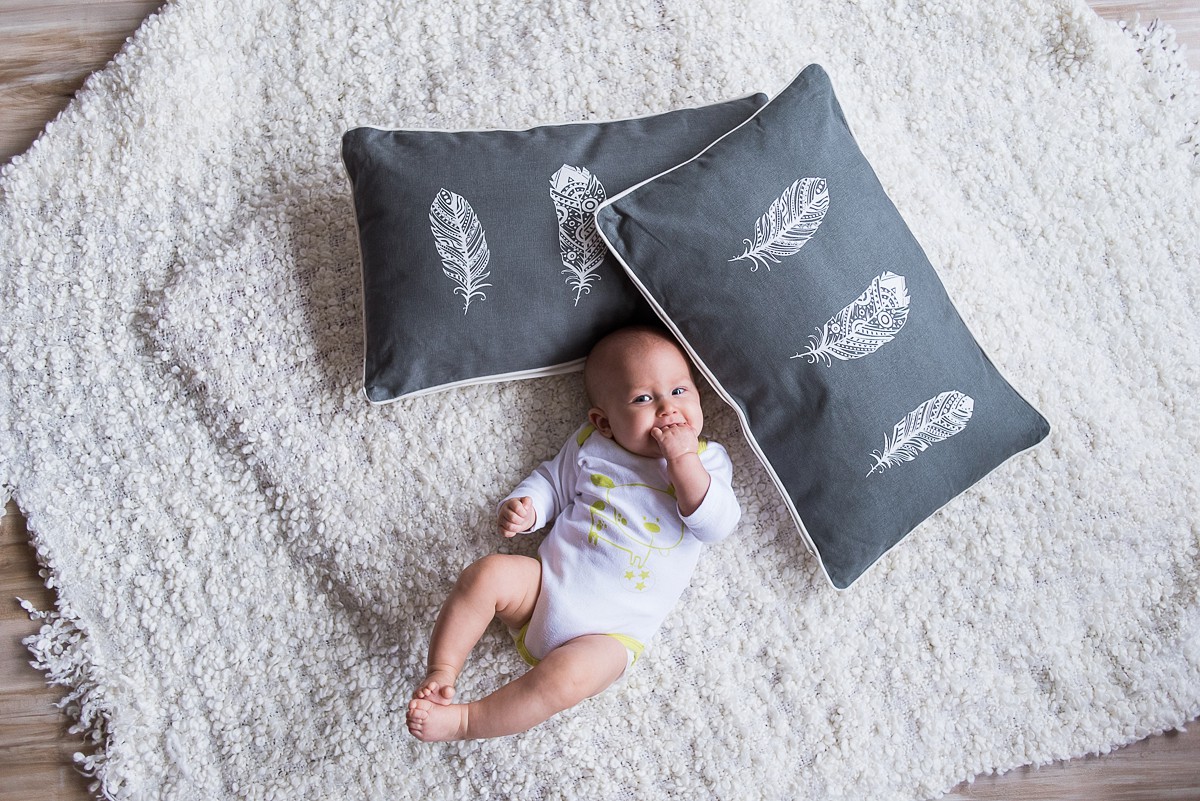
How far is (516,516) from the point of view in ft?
3.82

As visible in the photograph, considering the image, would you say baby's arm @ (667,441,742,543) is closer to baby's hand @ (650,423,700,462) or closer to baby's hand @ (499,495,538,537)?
baby's hand @ (650,423,700,462)

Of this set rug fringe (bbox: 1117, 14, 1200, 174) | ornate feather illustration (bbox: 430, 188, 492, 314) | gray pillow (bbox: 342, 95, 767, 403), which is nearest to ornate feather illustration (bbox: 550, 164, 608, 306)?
gray pillow (bbox: 342, 95, 767, 403)

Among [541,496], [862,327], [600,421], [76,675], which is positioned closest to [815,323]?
[862,327]

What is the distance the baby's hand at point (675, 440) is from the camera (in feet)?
3.71

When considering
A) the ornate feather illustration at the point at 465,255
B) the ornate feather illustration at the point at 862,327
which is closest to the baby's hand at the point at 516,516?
the ornate feather illustration at the point at 465,255

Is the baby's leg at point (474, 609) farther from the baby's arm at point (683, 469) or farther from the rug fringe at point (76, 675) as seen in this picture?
the rug fringe at point (76, 675)

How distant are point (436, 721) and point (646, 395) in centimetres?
48

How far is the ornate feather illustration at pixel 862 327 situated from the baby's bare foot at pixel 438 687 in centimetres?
60

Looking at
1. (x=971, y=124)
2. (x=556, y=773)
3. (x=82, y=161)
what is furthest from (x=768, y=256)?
(x=82, y=161)

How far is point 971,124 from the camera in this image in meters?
1.42

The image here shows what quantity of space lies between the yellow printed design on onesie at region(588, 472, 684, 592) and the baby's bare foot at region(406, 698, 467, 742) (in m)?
0.26

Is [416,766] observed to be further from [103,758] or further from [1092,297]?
[1092,297]

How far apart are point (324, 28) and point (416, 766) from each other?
1110mm

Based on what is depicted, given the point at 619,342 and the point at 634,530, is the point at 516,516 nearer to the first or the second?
the point at 634,530
